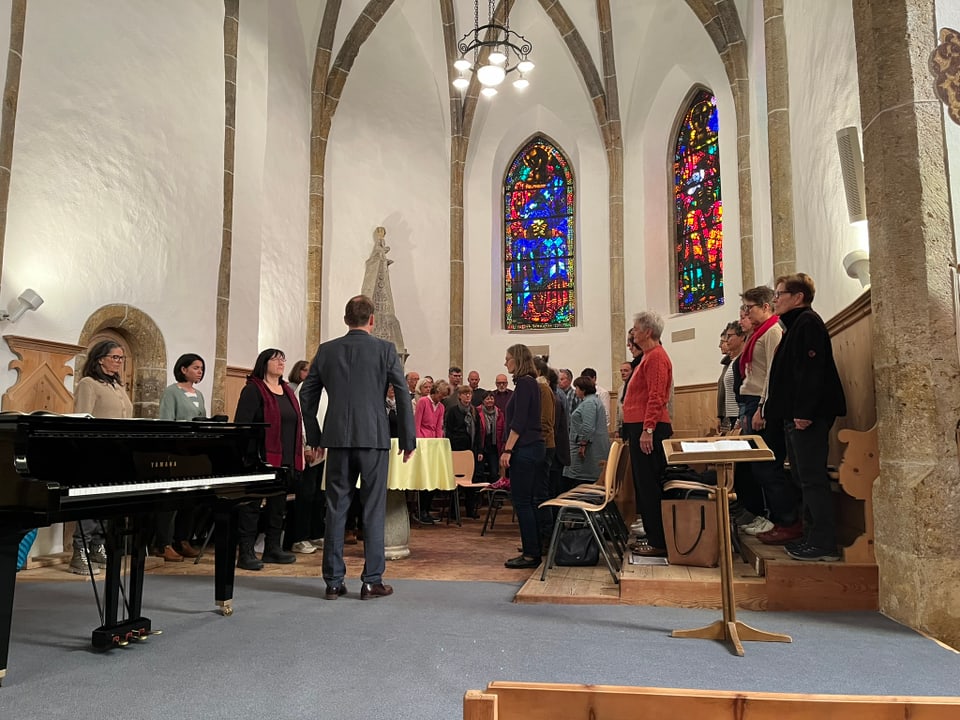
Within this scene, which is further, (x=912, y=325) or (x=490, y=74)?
(x=490, y=74)

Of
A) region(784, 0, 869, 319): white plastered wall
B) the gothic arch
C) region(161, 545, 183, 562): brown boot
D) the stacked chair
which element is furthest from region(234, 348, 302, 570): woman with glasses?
the gothic arch

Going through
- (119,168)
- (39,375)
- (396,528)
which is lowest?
(396,528)

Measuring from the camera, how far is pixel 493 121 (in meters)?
13.7

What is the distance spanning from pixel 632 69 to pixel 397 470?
992cm

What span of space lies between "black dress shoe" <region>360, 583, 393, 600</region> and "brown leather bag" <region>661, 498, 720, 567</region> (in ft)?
5.62

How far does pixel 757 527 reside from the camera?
4.75 meters

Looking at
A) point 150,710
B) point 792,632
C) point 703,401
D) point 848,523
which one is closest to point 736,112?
point 703,401

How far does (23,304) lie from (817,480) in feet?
20.1

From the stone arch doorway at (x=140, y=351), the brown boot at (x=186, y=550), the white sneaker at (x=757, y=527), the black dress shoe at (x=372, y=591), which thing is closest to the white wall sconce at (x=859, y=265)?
the white sneaker at (x=757, y=527)

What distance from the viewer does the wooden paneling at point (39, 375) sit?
19.9ft

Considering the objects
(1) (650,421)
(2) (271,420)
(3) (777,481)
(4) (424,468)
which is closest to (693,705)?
(1) (650,421)

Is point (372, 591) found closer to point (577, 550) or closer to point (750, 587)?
point (577, 550)

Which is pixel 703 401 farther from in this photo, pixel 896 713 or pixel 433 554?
pixel 896 713

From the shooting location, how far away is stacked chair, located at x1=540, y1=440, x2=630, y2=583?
4344 mm
